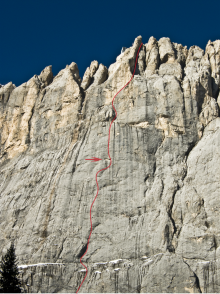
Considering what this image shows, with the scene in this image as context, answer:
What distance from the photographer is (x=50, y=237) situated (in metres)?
32.2

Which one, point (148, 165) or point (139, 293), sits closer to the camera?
point (139, 293)

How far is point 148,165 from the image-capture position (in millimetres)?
34656

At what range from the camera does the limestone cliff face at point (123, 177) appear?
98.1 ft

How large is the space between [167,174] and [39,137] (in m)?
14.0

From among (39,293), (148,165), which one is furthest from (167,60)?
(39,293)

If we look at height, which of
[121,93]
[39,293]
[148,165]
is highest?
[121,93]

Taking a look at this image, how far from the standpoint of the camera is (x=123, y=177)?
34.2m

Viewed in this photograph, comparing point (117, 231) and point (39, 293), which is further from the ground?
point (117, 231)

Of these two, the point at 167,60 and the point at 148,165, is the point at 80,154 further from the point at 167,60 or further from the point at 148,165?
the point at 167,60

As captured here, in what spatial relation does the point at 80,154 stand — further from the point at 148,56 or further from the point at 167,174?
the point at 148,56

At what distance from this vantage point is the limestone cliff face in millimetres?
29891

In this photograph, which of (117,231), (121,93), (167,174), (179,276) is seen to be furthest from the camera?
(121,93)

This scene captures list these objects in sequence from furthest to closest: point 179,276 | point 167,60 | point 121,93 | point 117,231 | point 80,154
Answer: point 167,60
point 121,93
point 80,154
point 117,231
point 179,276

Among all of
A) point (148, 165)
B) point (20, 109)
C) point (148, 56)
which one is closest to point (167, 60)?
point (148, 56)
